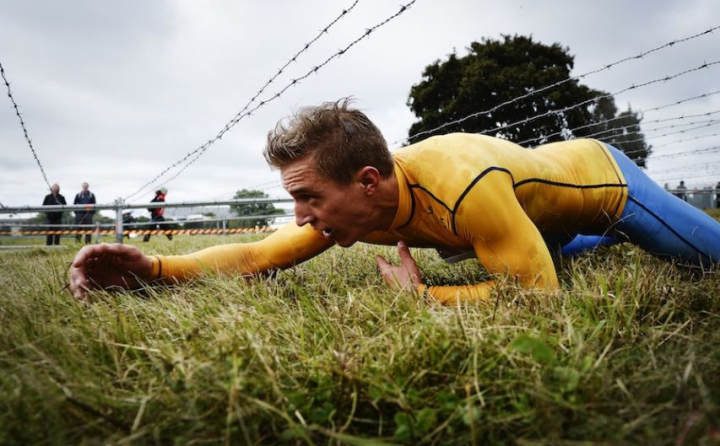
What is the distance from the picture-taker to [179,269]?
2.57m

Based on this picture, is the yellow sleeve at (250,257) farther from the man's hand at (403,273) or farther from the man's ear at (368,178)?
the man's ear at (368,178)

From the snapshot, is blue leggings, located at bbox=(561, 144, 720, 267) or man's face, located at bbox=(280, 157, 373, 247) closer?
man's face, located at bbox=(280, 157, 373, 247)

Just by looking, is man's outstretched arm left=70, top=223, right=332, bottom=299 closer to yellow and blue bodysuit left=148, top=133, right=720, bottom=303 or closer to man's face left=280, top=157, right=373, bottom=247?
yellow and blue bodysuit left=148, top=133, right=720, bottom=303

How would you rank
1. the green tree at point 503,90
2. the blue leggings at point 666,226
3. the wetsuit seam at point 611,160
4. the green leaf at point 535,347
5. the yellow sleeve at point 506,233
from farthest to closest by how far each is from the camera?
the green tree at point 503,90 → the wetsuit seam at point 611,160 → the blue leggings at point 666,226 → the yellow sleeve at point 506,233 → the green leaf at point 535,347

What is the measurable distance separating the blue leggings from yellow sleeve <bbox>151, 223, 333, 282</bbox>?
1.91 meters

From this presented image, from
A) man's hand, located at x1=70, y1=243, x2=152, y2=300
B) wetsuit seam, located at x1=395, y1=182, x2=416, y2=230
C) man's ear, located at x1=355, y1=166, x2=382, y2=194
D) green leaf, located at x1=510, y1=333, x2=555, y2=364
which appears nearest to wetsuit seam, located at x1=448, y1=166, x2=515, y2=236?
wetsuit seam, located at x1=395, y1=182, x2=416, y2=230

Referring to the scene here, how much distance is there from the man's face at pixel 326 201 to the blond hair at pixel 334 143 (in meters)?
0.04

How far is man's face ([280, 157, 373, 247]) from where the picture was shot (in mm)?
2076

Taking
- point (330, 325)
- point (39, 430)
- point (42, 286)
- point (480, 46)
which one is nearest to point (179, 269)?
point (42, 286)

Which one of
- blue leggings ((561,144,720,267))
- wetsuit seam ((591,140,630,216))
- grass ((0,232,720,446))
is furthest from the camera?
wetsuit seam ((591,140,630,216))

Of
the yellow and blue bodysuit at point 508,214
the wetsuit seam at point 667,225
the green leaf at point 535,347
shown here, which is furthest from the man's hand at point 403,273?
the wetsuit seam at point 667,225

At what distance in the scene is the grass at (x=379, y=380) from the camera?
2.95 feet

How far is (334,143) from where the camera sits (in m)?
2.09

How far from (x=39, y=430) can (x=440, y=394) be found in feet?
3.07
